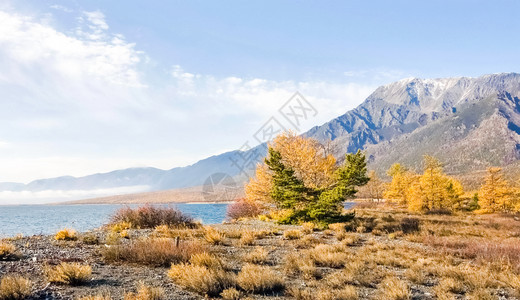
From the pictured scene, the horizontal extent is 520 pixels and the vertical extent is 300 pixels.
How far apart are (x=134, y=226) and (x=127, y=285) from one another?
15571 millimetres

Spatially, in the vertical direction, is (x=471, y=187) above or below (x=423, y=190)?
below

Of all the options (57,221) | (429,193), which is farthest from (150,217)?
(57,221)

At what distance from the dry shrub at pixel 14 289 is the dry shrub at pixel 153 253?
3577 mm

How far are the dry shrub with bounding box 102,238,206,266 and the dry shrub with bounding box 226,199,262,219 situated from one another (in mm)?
27453

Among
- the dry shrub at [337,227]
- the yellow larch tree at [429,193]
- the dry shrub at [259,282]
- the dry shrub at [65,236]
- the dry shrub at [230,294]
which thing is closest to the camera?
the dry shrub at [230,294]

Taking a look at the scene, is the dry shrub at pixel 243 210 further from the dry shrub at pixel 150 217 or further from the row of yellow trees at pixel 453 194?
the row of yellow trees at pixel 453 194

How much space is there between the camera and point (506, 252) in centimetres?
1171

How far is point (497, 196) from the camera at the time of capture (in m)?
43.7

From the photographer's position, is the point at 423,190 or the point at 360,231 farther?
the point at 423,190

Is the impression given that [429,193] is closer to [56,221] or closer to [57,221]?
[56,221]

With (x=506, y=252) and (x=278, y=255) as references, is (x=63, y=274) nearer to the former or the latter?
(x=278, y=255)

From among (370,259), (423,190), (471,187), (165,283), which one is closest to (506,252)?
(370,259)

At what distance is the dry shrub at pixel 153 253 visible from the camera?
30.9ft

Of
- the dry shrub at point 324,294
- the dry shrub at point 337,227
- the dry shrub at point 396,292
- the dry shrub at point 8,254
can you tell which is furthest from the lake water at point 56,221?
the dry shrub at point 396,292
